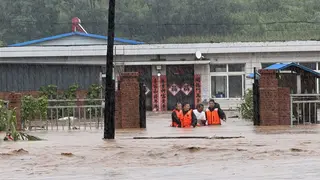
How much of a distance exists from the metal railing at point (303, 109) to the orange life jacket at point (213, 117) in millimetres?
3435

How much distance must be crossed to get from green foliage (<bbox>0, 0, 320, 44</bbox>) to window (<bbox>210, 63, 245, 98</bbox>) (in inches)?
936

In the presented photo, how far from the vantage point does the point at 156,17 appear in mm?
84562

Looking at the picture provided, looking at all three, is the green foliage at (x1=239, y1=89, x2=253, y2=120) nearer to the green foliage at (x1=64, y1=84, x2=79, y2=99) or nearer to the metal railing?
the metal railing

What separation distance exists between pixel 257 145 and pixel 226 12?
217 ft

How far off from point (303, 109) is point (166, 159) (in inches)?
532

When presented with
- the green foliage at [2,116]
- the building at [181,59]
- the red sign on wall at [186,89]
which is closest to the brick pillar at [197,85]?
the building at [181,59]

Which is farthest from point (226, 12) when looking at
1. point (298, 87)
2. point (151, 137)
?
point (151, 137)

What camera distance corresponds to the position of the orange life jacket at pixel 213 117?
3102 cm

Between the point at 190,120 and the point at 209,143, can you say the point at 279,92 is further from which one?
the point at 209,143

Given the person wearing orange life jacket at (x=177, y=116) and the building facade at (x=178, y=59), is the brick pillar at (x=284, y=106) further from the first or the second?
the building facade at (x=178, y=59)

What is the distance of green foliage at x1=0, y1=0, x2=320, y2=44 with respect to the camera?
259 ft

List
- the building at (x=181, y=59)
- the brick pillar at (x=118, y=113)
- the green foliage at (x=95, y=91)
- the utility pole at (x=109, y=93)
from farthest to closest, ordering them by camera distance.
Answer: the building at (x=181, y=59) < the green foliage at (x=95, y=91) < the brick pillar at (x=118, y=113) < the utility pole at (x=109, y=93)

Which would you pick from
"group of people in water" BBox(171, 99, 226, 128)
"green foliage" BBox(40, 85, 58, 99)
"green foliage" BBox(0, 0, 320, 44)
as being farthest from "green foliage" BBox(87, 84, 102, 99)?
"green foliage" BBox(0, 0, 320, 44)

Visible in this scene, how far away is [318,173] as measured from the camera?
12797 mm
